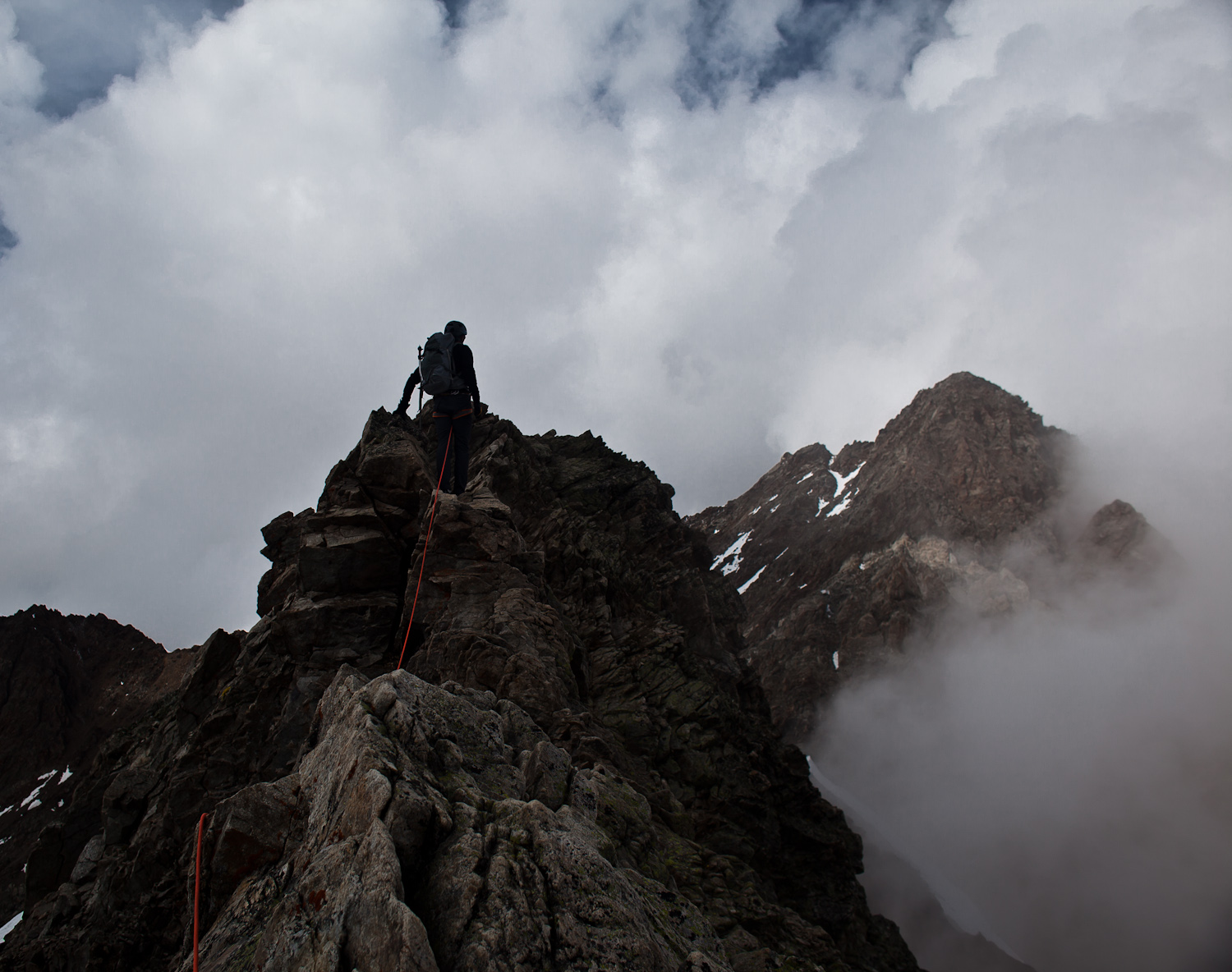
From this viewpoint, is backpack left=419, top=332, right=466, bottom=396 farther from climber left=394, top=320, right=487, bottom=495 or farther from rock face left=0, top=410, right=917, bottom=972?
rock face left=0, top=410, right=917, bottom=972

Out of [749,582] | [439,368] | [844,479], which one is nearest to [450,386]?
[439,368]

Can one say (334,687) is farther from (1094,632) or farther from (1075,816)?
(1094,632)

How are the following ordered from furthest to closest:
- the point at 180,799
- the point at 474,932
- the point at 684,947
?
the point at 180,799 < the point at 684,947 < the point at 474,932

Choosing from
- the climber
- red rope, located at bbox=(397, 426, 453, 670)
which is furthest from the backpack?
red rope, located at bbox=(397, 426, 453, 670)

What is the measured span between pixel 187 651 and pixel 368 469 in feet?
217

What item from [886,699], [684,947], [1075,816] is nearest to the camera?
[684,947]

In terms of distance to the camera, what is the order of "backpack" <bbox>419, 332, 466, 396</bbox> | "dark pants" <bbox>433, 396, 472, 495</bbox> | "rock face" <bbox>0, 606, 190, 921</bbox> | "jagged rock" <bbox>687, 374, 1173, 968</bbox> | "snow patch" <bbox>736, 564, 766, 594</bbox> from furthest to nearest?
"snow patch" <bbox>736, 564, 766, 594</bbox> → "jagged rock" <bbox>687, 374, 1173, 968</bbox> → "rock face" <bbox>0, 606, 190, 921</bbox> → "dark pants" <bbox>433, 396, 472, 495</bbox> → "backpack" <bbox>419, 332, 466, 396</bbox>

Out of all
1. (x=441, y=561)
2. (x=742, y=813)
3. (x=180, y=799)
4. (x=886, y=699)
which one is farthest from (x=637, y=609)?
(x=886, y=699)

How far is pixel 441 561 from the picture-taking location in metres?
15.6

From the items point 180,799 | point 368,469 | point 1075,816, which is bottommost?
point 1075,816

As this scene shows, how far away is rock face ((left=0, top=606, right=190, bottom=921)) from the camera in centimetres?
5631

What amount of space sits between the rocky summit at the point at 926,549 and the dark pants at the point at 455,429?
71.5 m

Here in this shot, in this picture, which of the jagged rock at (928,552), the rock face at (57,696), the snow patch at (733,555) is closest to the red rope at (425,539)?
the rock face at (57,696)

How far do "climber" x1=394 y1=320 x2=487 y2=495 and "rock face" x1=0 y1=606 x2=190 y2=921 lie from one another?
55894 millimetres
